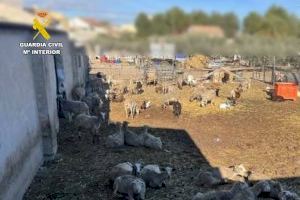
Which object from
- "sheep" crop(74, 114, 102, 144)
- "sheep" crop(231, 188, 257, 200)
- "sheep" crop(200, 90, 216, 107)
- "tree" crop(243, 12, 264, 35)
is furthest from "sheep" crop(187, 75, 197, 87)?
"tree" crop(243, 12, 264, 35)

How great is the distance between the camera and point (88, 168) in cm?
1115

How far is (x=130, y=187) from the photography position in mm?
8992

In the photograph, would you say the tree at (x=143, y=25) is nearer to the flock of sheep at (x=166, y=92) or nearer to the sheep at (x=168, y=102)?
the flock of sheep at (x=166, y=92)

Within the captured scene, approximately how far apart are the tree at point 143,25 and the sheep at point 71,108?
13.3 metres

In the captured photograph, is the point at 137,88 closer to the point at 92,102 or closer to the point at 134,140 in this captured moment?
the point at 92,102

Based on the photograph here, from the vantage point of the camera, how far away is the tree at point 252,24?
10.8ft

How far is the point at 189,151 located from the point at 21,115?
559 centimetres

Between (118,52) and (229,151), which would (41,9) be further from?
(229,151)

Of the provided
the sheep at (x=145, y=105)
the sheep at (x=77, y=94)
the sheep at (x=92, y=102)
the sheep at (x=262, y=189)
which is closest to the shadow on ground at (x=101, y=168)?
the sheep at (x=262, y=189)

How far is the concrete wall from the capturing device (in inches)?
336

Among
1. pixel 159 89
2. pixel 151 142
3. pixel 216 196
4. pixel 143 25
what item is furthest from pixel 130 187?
pixel 159 89

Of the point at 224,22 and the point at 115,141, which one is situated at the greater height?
the point at 224,22

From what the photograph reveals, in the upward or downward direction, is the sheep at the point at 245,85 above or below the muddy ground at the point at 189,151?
above

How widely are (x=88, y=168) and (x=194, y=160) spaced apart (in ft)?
10.6
